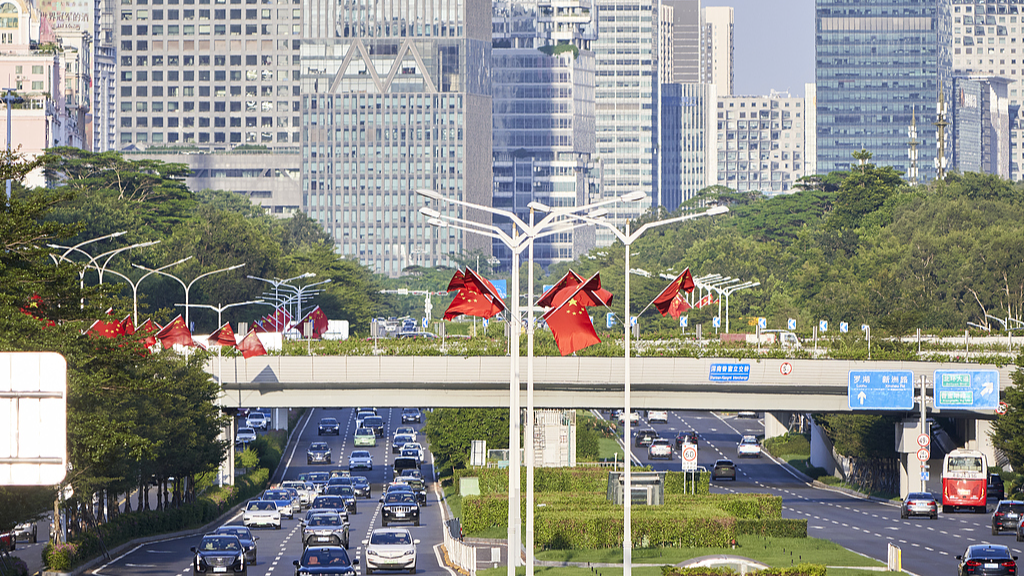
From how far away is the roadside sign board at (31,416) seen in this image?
14.2 metres

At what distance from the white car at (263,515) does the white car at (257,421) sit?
60.7 m

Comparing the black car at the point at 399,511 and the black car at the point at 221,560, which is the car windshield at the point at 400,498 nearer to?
the black car at the point at 399,511

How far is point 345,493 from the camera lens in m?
75.9

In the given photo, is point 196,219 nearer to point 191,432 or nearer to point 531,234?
point 191,432

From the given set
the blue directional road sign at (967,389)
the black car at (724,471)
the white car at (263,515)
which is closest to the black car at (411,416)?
the black car at (724,471)

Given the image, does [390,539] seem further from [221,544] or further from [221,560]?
[221,560]

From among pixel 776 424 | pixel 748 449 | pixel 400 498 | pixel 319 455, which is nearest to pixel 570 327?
pixel 400 498

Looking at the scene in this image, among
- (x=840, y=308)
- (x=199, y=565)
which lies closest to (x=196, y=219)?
(x=840, y=308)

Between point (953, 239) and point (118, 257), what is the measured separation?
249ft

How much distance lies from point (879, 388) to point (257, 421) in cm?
6896

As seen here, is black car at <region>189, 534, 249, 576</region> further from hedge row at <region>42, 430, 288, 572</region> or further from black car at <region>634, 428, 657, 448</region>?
black car at <region>634, 428, 657, 448</region>

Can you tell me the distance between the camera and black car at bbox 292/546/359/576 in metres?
40.0

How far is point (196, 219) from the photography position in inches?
5950

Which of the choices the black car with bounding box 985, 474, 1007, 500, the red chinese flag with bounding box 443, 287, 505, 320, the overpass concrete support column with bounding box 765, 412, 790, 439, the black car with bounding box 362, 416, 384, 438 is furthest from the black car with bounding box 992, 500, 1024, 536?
the black car with bounding box 362, 416, 384, 438
